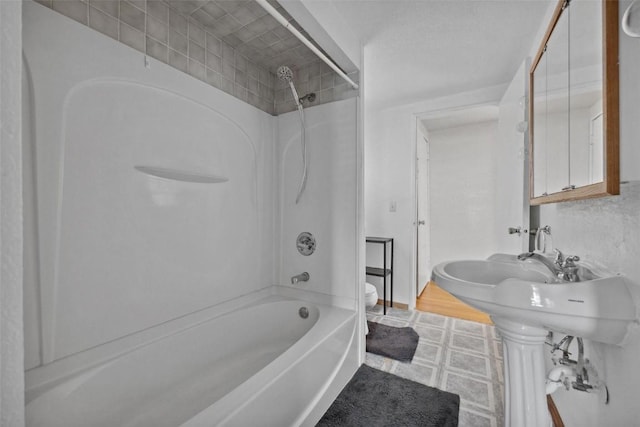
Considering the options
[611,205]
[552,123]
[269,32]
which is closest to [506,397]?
[611,205]

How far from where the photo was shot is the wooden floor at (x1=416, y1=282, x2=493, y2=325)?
2664 mm

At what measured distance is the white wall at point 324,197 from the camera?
1.86 meters

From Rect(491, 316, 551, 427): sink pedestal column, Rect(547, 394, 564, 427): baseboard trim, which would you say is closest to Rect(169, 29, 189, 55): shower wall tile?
Rect(491, 316, 551, 427): sink pedestal column

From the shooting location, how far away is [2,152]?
1.36 ft

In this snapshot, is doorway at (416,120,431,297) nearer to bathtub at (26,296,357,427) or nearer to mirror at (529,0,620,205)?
mirror at (529,0,620,205)

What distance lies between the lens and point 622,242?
0.80 metres

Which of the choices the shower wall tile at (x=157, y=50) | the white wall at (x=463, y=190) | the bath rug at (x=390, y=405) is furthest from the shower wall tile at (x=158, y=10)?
the white wall at (x=463, y=190)

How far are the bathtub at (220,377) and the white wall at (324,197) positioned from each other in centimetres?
24

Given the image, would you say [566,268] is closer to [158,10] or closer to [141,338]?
[141,338]

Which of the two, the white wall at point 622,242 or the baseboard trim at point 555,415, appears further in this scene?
the baseboard trim at point 555,415

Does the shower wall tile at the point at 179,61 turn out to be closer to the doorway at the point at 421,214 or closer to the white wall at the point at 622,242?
the white wall at the point at 622,242

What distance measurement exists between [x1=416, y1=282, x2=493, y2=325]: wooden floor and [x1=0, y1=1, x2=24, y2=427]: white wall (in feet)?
9.07

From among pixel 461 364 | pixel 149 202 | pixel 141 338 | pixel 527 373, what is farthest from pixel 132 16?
pixel 461 364

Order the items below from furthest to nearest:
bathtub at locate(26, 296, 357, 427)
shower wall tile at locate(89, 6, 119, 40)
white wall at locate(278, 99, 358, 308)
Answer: white wall at locate(278, 99, 358, 308), shower wall tile at locate(89, 6, 119, 40), bathtub at locate(26, 296, 357, 427)
